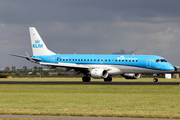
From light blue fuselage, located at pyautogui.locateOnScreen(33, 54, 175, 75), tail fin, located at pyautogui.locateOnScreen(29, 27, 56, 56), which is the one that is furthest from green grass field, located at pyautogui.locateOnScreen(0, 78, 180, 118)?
tail fin, located at pyautogui.locateOnScreen(29, 27, 56, 56)

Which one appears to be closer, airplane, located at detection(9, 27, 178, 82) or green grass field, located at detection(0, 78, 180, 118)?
green grass field, located at detection(0, 78, 180, 118)

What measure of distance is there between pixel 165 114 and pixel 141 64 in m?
40.8

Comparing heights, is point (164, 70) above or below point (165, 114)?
above

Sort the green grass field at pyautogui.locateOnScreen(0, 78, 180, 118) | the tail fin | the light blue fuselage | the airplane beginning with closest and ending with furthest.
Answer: the green grass field at pyautogui.locateOnScreen(0, 78, 180, 118) → the light blue fuselage → the airplane → the tail fin

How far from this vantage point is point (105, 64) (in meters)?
62.2

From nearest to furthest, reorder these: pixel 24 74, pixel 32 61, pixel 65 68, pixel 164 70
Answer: pixel 164 70 → pixel 65 68 → pixel 32 61 → pixel 24 74

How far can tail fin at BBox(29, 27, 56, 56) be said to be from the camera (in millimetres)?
70012

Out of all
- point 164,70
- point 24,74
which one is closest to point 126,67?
point 164,70

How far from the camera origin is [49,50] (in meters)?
69.6

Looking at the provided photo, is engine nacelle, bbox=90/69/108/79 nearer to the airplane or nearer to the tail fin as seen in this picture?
the airplane

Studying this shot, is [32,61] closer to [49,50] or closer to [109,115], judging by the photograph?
[49,50]

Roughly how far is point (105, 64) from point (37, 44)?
17345 mm

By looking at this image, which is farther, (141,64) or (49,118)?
(141,64)

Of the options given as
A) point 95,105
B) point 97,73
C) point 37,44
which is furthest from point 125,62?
point 95,105
